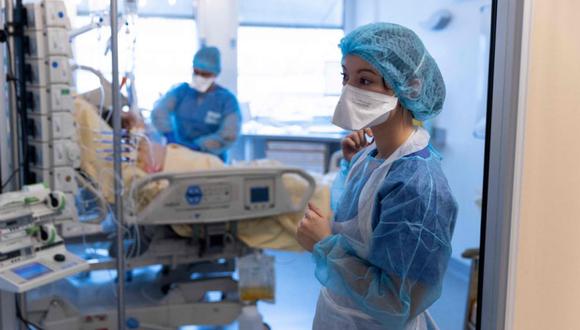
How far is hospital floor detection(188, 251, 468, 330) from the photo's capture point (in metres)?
3.05

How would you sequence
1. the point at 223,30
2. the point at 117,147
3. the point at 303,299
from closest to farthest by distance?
the point at 117,147 → the point at 303,299 → the point at 223,30

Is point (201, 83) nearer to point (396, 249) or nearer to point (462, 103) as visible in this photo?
point (462, 103)

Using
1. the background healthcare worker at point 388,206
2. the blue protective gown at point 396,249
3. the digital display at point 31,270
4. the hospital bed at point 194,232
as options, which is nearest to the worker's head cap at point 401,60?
the background healthcare worker at point 388,206

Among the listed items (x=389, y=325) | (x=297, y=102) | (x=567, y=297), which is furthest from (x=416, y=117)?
(x=297, y=102)

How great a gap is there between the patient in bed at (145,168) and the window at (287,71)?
2069 millimetres

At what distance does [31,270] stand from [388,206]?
1210mm

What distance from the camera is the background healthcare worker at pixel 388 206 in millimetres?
1266

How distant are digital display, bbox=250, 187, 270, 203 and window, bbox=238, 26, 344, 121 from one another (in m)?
2.30

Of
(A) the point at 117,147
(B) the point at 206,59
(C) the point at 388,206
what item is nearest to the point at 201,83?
(B) the point at 206,59

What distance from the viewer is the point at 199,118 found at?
12.0 feet

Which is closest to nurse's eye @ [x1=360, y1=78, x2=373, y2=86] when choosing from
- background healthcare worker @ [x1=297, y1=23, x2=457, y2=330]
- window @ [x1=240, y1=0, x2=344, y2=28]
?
background healthcare worker @ [x1=297, y1=23, x2=457, y2=330]

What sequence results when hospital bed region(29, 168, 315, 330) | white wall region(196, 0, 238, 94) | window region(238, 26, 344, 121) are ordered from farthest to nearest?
window region(238, 26, 344, 121) → white wall region(196, 0, 238, 94) → hospital bed region(29, 168, 315, 330)

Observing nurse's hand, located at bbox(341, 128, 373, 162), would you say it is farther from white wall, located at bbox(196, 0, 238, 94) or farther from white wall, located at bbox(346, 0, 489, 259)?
white wall, located at bbox(196, 0, 238, 94)

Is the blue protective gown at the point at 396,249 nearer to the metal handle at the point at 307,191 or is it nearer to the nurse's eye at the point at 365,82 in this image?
the nurse's eye at the point at 365,82
